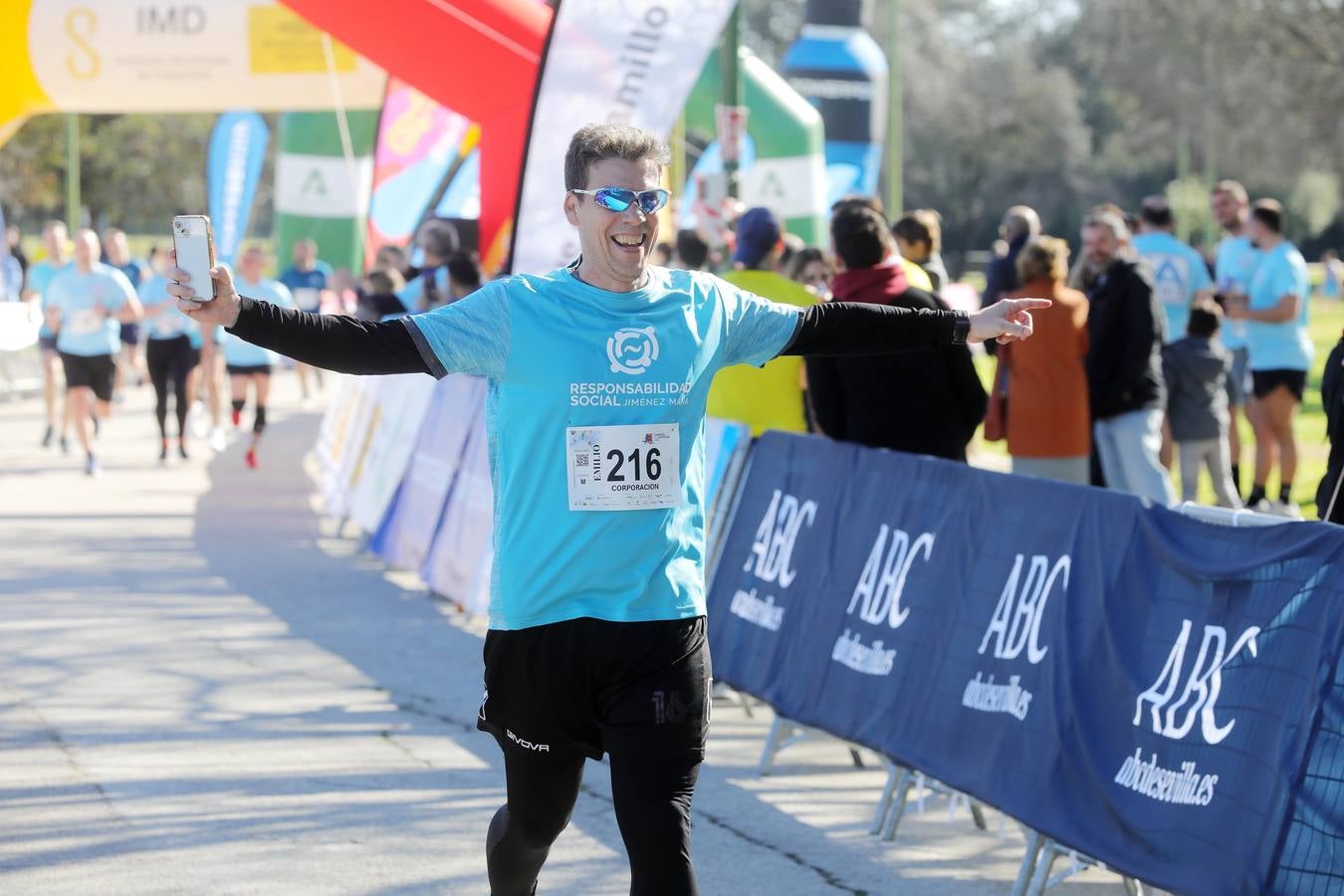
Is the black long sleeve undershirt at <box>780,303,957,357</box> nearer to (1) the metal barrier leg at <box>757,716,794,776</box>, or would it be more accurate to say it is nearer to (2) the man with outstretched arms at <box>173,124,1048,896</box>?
(2) the man with outstretched arms at <box>173,124,1048,896</box>

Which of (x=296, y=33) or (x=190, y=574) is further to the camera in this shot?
(x=296, y=33)

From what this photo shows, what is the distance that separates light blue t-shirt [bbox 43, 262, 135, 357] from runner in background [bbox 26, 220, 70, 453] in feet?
1.00

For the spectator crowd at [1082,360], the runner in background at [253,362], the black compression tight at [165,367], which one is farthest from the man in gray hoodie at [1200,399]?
the black compression tight at [165,367]

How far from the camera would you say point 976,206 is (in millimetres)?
60500

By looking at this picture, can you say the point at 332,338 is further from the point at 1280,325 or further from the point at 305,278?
the point at 305,278

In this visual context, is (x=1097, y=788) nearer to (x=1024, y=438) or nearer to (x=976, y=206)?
(x=1024, y=438)

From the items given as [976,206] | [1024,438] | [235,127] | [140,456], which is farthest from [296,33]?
[976,206]

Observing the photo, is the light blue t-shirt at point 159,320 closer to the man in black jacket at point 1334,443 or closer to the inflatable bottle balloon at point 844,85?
the inflatable bottle balloon at point 844,85

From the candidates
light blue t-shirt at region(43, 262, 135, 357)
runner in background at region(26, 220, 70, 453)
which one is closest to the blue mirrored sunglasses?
light blue t-shirt at region(43, 262, 135, 357)

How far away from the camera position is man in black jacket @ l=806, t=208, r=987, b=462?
→ 7262mm

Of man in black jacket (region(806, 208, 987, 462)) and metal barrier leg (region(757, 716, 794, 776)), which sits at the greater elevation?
man in black jacket (region(806, 208, 987, 462))

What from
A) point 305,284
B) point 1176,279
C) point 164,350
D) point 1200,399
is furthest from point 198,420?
point 1200,399

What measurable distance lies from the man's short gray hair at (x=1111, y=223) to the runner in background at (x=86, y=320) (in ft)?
31.0

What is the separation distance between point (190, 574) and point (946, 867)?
658 cm
